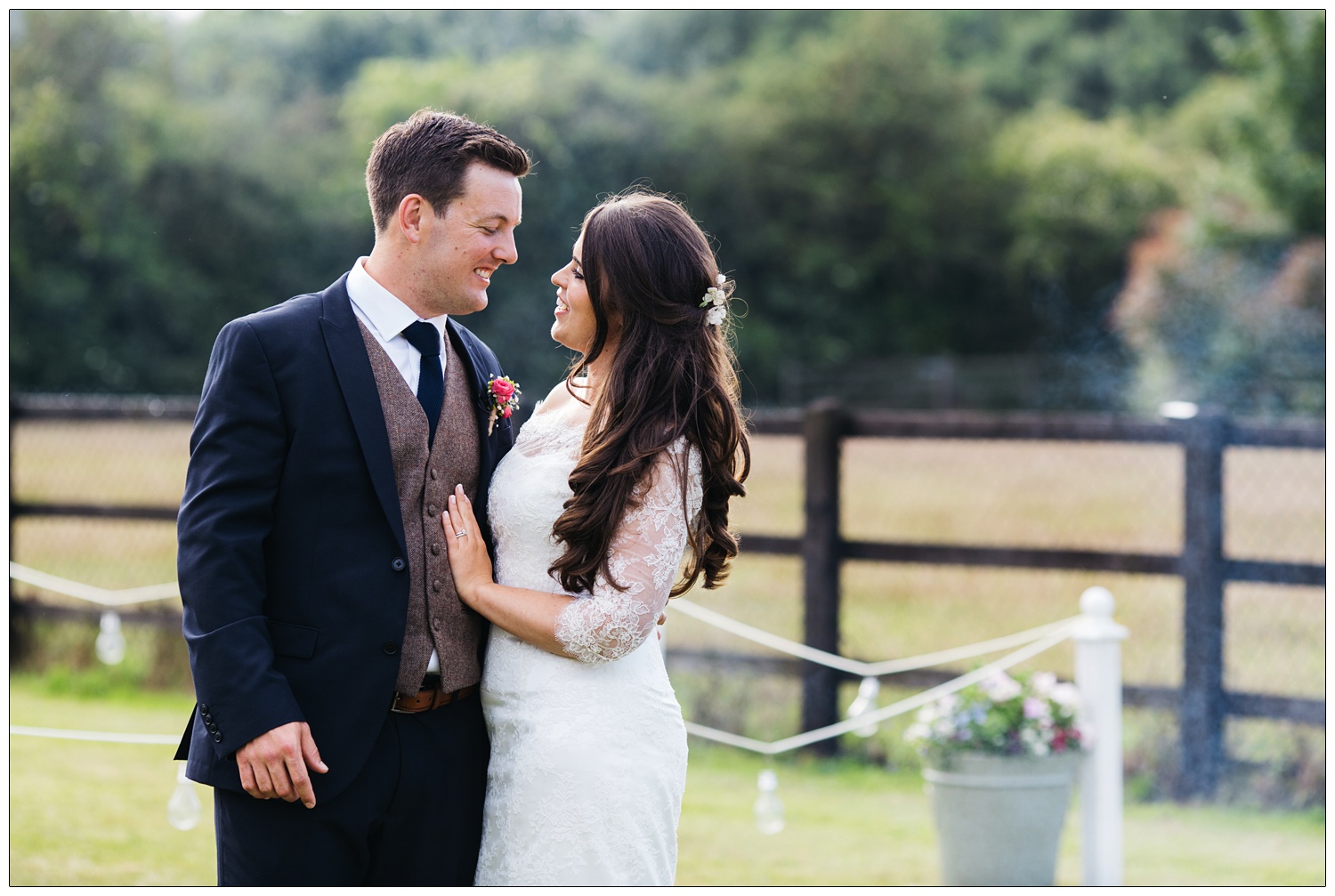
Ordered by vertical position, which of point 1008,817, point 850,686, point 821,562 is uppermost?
point 821,562

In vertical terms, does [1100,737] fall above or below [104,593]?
below

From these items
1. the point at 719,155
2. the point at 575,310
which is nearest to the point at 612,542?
the point at 575,310

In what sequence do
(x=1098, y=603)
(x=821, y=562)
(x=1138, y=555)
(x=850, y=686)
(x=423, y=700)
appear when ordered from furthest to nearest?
1. (x=850, y=686)
2. (x=821, y=562)
3. (x=1138, y=555)
4. (x=1098, y=603)
5. (x=423, y=700)

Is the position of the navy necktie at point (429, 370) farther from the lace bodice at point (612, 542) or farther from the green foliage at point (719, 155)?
the green foliage at point (719, 155)

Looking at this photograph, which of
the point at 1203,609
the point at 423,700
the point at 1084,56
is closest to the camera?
the point at 423,700

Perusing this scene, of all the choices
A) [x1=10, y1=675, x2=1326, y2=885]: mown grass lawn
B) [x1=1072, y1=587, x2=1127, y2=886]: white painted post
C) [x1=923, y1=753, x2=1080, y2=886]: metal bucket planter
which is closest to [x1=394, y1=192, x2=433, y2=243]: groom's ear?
[x1=1072, y1=587, x2=1127, y2=886]: white painted post

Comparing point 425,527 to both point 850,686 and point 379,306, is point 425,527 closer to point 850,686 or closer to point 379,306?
point 379,306

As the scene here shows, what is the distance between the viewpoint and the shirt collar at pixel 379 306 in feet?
8.29

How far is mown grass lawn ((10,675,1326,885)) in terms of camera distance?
4.44 m

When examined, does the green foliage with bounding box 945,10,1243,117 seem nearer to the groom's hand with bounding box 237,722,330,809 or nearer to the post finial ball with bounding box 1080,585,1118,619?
the post finial ball with bounding box 1080,585,1118,619

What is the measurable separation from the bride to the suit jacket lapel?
0.62ft

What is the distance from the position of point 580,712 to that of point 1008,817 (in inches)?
83.5

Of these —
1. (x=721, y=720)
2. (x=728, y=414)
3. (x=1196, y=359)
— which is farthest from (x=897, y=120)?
(x=728, y=414)

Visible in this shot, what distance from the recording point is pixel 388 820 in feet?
7.85
